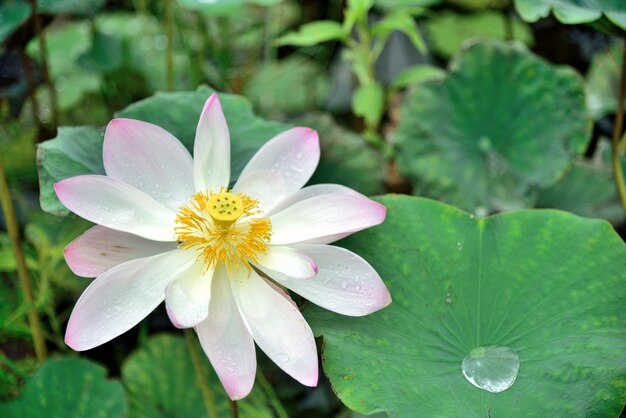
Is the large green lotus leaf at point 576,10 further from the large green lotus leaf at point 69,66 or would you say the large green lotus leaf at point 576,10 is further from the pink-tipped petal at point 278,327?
the large green lotus leaf at point 69,66

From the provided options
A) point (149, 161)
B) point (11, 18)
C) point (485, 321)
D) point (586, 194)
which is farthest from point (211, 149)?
point (586, 194)

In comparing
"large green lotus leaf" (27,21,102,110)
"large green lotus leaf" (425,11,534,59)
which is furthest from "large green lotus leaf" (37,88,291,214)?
"large green lotus leaf" (425,11,534,59)

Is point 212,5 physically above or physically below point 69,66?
above

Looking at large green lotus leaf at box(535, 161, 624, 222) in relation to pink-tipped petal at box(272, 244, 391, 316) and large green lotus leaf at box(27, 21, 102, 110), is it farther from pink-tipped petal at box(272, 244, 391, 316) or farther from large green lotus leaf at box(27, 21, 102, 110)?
large green lotus leaf at box(27, 21, 102, 110)

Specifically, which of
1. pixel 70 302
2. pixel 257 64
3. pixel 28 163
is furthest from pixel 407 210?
pixel 257 64

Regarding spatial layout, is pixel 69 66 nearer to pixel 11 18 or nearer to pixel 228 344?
pixel 11 18

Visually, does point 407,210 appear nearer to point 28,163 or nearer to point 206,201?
point 206,201
